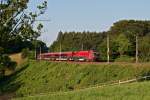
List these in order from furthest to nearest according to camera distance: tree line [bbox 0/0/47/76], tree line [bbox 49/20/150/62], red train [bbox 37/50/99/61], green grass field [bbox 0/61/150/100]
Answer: tree line [bbox 49/20/150/62] → red train [bbox 37/50/99/61] → green grass field [bbox 0/61/150/100] → tree line [bbox 0/0/47/76]

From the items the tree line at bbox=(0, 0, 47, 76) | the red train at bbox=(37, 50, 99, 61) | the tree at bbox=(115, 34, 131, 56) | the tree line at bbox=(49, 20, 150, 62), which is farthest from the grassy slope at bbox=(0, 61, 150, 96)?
the tree line at bbox=(0, 0, 47, 76)

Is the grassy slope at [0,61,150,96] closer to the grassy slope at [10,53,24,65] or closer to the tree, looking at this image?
the grassy slope at [10,53,24,65]

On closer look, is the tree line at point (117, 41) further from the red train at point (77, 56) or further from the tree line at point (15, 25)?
the tree line at point (15, 25)

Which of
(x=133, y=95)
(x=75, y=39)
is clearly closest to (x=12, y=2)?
(x=133, y=95)

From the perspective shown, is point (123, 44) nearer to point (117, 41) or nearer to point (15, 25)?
point (117, 41)

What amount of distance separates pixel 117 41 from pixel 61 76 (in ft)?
65.8

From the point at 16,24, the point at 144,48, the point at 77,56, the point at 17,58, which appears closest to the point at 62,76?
the point at 77,56

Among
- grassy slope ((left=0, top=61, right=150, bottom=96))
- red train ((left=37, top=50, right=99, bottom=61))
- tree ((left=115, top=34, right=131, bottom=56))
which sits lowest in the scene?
grassy slope ((left=0, top=61, right=150, bottom=96))

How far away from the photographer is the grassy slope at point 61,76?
176 ft

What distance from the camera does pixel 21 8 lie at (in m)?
24.4

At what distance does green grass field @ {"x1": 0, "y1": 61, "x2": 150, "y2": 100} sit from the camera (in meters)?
53.2

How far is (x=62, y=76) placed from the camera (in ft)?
213

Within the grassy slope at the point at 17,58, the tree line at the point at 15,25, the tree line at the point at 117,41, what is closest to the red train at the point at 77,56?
the tree line at the point at 117,41

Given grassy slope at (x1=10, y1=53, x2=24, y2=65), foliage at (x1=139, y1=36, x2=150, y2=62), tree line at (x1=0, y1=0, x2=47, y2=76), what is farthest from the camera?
grassy slope at (x1=10, y1=53, x2=24, y2=65)
